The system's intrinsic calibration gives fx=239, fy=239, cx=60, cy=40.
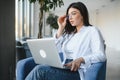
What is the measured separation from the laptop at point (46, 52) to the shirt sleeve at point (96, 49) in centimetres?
21

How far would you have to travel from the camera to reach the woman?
1.72 metres

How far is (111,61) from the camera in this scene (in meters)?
4.57

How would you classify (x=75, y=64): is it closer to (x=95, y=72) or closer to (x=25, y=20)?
(x=95, y=72)

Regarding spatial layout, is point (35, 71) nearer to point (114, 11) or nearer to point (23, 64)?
point (23, 64)

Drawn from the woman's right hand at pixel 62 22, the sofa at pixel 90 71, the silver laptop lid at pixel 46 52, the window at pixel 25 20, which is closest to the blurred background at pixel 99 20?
the window at pixel 25 20

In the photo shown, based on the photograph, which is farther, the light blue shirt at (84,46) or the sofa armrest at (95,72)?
the light blue shirt at (84,46)

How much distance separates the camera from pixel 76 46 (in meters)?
1.98

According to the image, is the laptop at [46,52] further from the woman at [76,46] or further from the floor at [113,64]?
the floor at [113,64]

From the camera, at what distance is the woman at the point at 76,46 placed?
5.65 ft

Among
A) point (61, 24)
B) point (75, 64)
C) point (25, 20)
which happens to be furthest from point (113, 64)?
point (75, 64)

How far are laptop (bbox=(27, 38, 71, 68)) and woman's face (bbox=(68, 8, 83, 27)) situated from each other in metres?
0.39

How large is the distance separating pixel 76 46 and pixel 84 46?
3.2 inches

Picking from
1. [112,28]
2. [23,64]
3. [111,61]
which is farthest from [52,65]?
[112,28]

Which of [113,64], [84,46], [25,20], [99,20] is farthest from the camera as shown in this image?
[25,20]
